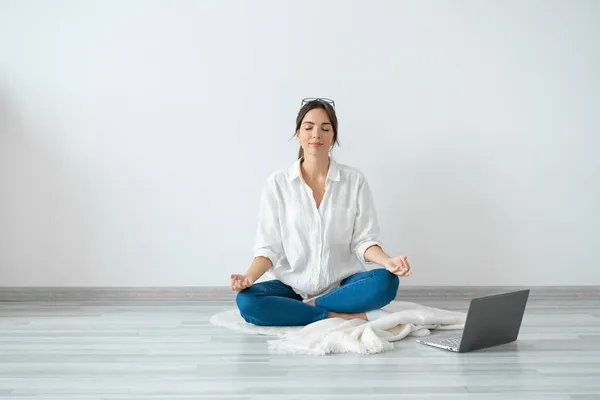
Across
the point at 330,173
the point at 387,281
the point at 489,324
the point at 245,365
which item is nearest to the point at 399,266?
the point at 387,281

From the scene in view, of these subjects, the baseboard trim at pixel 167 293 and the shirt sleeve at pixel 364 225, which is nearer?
the shirt sleeve at pixel 364 225

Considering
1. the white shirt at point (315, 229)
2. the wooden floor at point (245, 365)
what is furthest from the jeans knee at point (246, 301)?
the white shirt at point (315, 229)

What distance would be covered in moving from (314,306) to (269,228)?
416 millimetres

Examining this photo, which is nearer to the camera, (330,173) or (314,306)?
(314,306)

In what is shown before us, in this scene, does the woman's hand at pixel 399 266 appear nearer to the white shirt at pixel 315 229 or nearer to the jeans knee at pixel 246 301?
the white shirt at pixel 315 229

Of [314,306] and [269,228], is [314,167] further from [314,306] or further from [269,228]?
[314,306]

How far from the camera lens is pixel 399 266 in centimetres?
289

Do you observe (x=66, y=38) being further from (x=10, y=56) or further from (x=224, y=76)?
(x=224, y=76)

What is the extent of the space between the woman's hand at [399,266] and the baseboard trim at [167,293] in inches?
35.7

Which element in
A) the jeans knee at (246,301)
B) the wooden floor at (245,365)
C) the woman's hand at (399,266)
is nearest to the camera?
the wooden floor at (245,365)

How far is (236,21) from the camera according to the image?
3773 mm

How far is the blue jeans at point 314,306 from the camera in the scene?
9.90 ft

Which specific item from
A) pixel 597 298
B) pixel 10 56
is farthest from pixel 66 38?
pixel 597 298

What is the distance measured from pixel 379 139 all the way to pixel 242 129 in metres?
0.71
